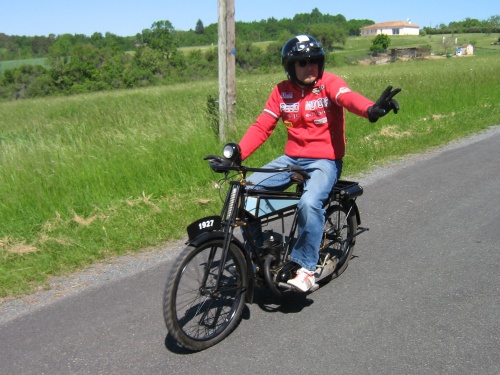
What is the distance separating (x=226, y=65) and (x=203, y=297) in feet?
19.7

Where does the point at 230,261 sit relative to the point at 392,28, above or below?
below

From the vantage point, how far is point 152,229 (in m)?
6.05

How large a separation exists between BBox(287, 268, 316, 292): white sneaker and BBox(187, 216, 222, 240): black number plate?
0.75m

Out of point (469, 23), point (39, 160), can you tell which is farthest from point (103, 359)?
point (469, 23)

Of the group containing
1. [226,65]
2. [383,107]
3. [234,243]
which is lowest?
[234,243]

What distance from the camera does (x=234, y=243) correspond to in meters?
3.74

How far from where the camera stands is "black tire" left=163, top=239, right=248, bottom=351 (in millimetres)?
3457

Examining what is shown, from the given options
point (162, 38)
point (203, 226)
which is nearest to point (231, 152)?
point (203, 226)

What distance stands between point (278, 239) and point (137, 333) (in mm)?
1209

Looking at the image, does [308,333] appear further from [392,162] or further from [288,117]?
[392,162]

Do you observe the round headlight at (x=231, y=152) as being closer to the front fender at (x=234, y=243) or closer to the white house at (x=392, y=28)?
the front fender at (x=234, y=243)

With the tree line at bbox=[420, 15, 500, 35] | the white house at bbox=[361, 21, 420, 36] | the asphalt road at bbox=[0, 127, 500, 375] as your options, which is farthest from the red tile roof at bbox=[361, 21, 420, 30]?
the asphalt road at bbox=[0, 127, 500, 375]

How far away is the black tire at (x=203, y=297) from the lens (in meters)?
3.46

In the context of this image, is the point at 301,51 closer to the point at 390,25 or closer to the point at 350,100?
the point at 350,100
